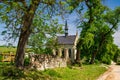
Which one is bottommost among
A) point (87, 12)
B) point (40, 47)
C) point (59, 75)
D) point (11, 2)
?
point (59, 75)

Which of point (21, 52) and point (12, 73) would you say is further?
point (21, 52)

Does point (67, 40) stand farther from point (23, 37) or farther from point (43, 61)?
point (23, 37)

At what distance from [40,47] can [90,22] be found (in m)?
14.9

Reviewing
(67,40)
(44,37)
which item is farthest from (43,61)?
(67,40)

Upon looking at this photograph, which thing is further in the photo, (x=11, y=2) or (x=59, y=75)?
(x=59, y=75)

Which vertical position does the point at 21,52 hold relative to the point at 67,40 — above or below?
below

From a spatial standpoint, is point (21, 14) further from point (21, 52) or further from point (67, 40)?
point (67, 40)

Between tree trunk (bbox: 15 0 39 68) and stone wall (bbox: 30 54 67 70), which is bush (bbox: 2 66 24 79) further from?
stone wall (bbox: 30 54 67 70)

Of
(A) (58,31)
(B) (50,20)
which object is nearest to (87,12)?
(A) (58,31)

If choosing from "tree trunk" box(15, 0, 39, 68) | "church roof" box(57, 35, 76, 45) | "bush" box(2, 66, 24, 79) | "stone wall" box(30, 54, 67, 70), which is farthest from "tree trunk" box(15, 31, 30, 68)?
"church roof" box(57, 35, 76, 45)

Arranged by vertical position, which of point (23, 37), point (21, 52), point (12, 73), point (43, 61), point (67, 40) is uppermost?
point (67, 40)

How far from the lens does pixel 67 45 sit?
71875 millimetres

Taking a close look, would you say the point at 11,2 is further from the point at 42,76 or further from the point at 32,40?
the point at 32,40

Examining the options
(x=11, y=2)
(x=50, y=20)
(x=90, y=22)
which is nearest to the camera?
(x=11, y=2)
